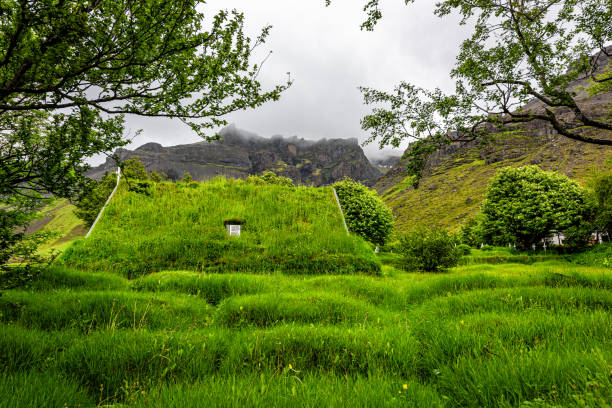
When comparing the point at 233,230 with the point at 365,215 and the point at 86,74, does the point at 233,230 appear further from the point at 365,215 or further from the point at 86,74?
the point at 365,215

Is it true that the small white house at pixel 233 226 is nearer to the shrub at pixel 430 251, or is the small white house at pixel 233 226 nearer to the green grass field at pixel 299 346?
the green grass field at pixel 299 346

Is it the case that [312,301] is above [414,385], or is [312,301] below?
below

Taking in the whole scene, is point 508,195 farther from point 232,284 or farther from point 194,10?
point 194,10

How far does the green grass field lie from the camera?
87.0 inches

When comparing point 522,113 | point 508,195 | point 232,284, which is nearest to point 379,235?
point 508,195

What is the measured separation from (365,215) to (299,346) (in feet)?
90.7

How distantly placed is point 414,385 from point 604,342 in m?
2.63

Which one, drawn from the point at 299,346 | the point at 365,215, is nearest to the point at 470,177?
the point at 365,215

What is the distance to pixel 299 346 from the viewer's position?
359 centimetres

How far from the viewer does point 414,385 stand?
98.5 inches

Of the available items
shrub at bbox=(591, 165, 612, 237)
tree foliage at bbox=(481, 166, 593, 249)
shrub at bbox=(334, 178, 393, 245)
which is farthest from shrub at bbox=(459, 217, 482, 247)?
shrub at bbox=(334, 178, 393, 245)

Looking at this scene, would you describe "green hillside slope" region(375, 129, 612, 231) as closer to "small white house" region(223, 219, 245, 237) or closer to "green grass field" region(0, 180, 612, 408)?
"small white house" region(223, 219, 245, 237)

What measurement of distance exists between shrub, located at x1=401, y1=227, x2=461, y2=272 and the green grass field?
26.2 feet

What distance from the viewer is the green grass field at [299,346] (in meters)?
2.21
